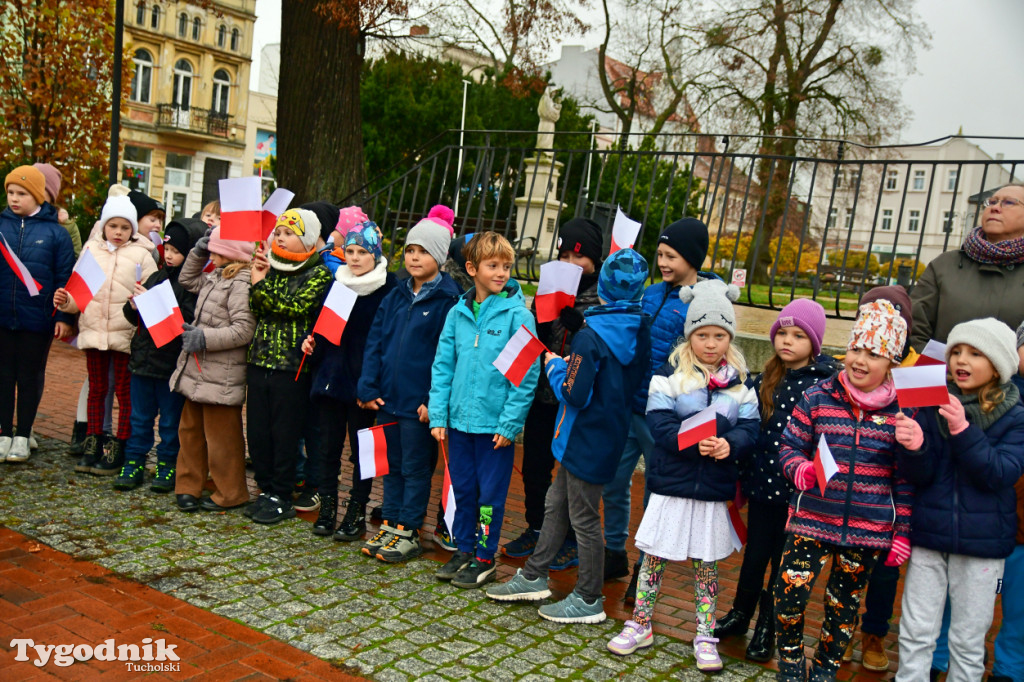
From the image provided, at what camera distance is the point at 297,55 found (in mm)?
9219

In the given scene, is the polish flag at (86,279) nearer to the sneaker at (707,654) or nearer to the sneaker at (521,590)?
the sneaker at (521,590)

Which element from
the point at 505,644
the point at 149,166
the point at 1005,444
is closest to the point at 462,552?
the point at 505,644

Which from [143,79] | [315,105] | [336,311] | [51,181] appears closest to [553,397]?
[336,311]

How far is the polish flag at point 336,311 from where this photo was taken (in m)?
4.96

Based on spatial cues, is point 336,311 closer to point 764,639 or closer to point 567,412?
point 567,412

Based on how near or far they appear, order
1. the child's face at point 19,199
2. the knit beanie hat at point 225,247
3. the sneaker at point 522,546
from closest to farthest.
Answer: the sneaker at point 522,546 < the knit beanie hat at point 225,247 < the child's face at point 19,199

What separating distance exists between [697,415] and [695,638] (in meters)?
1.04

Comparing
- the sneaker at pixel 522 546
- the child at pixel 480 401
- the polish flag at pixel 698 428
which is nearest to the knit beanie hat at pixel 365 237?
the child at pixel 480 401

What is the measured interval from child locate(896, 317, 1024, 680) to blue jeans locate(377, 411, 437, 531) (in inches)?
103

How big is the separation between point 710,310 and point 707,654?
1530 millimetres

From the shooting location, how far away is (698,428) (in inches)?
145

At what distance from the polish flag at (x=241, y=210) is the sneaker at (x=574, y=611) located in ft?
9.62

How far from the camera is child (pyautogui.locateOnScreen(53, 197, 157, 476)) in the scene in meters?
5.82

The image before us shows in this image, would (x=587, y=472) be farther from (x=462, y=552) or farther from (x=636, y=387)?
(x=462, y=552)
